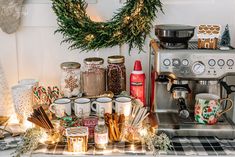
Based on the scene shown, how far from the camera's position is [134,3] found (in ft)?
6.04

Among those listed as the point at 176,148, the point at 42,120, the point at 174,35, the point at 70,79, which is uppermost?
the point at 174,35

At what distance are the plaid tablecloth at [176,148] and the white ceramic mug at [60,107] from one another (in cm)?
17

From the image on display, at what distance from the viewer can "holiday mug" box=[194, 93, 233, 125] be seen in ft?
5.44

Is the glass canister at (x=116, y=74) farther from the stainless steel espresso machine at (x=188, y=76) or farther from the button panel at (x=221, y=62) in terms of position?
the button panel at (x=221, y=62)

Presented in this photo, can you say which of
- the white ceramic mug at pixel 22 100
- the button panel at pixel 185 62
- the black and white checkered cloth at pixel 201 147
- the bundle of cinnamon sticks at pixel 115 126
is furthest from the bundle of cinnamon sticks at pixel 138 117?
the white ceramic mug at pixel 22 100

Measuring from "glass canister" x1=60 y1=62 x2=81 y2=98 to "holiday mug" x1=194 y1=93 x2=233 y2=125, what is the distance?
60 centimetres

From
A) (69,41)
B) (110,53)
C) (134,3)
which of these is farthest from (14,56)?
(134,3)

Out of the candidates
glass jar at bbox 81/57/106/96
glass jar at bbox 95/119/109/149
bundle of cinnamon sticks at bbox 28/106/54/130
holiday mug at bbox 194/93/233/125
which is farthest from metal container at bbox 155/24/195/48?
bundle of cinnamon sticks at bbox 28/106/54/130

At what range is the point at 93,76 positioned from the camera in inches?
73.7

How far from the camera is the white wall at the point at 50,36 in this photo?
195cm

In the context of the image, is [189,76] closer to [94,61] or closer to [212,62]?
[212,62]

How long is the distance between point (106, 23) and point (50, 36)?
12.7 inches

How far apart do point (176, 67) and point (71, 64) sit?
54cm

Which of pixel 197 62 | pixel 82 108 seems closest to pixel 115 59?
pixel 82 108
